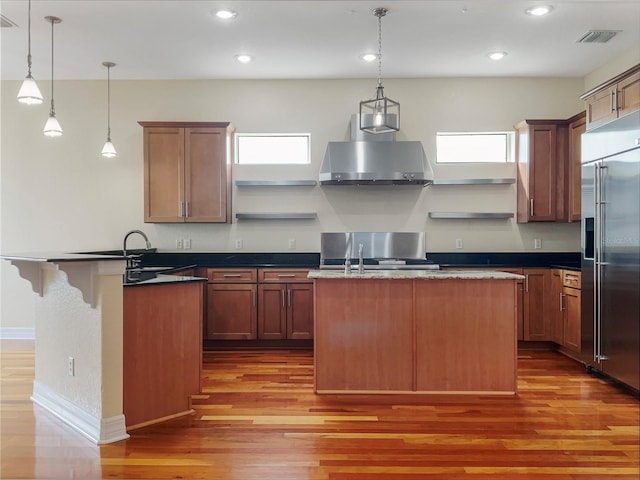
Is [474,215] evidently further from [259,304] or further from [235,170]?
[235,170]

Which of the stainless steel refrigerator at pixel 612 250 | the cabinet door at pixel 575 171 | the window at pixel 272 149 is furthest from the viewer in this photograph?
the window at pixel 272 149

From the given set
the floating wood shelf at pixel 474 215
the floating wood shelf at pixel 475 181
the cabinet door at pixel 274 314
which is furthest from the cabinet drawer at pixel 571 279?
the cabinet door at pixel 274 314

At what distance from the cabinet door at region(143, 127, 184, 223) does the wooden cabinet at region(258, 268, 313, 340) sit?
4.07 ft

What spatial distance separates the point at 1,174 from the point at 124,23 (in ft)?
9.00

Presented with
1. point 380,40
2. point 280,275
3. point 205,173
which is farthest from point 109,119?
point 380,40

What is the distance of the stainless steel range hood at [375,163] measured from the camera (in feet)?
16.1

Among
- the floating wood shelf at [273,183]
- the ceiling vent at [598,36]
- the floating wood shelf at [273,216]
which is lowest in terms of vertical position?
the floating wood shelf at [273,216]

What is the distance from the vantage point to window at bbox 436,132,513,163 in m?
5.46

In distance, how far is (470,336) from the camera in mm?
3379

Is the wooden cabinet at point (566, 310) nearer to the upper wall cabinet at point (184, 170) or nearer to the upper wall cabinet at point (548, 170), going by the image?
the upper wall cabinet at point (548, 170)

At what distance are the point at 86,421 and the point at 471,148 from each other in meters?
4.70

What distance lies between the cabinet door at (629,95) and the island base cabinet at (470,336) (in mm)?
1685

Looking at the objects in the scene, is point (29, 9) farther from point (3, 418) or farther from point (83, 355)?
point (3, 418)

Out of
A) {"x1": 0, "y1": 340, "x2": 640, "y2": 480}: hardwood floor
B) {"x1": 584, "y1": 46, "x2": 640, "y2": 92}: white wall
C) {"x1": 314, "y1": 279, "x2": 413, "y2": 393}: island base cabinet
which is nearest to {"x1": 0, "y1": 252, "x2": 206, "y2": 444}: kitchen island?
{"x1": 0, "y1": 340, "x2": 640, "y2": 480}: hardwood floor
